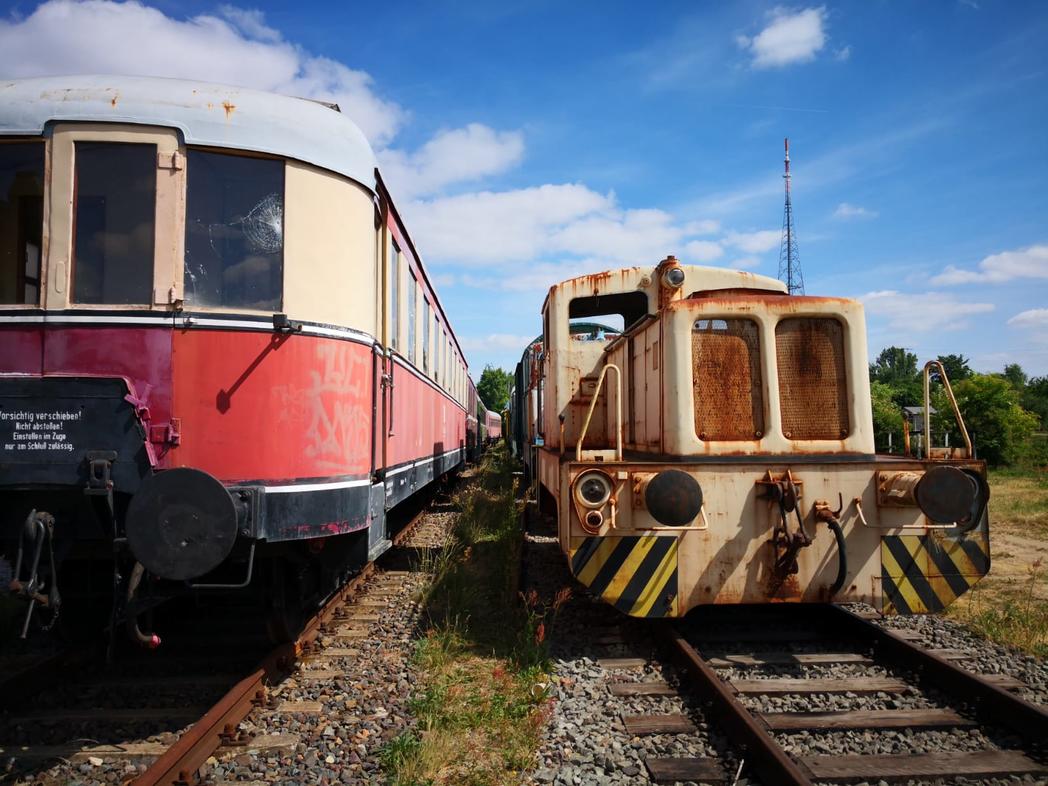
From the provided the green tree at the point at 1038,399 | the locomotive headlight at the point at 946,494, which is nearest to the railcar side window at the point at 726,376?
the locomotive headlight at the point at 946,494

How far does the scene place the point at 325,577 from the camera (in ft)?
Result: 14.6

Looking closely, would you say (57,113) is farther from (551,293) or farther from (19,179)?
(551,293)

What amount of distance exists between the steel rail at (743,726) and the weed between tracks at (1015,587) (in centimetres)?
228

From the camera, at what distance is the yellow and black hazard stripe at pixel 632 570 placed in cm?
434

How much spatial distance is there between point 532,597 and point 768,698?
5.61ft

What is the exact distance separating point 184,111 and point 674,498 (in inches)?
139

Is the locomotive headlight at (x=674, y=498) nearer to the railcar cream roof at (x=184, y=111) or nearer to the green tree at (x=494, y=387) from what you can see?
the railcar cream roof at (x=184, y=111)

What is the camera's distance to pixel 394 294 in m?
5.65

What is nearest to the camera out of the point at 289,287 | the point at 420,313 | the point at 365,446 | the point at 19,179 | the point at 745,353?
the point at 19,179

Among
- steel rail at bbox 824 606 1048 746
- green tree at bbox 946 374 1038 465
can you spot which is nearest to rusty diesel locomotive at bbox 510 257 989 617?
steel rail at bbox 824 606 1048 746

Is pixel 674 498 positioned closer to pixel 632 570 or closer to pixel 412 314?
pixel 632 570

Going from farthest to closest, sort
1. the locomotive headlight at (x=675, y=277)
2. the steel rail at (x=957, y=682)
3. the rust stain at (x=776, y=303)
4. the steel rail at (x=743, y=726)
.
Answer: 1. the locomotive headlight at (x=675, y=277)
2. the rust stain at (x=776, y=303)
3. the steel rail at (x=957, y=682)
4. the steel rail at (x=743, y=726)

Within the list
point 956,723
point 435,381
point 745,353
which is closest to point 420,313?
point 435,381

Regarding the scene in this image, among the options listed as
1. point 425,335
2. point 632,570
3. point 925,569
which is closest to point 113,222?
point 632,570
